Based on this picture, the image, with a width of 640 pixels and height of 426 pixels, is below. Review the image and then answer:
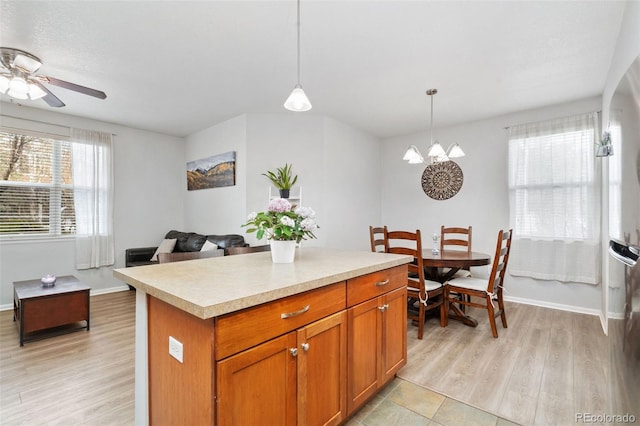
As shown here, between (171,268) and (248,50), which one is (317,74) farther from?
(171,268)

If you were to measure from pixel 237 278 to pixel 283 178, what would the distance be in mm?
2795

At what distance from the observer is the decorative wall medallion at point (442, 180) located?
453 centimetres

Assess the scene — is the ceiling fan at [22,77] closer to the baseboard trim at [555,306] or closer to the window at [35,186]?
the window at [35,186]

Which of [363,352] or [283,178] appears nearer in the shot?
[363,352]

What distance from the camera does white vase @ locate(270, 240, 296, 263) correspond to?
1.71 m

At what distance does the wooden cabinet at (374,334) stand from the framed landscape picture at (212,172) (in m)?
3.20

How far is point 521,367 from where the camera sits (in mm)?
2246

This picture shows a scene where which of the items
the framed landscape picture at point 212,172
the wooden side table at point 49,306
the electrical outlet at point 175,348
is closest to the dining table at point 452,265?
the electrical outlet at point 175,348

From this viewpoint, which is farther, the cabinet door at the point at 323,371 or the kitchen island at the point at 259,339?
the cabinet door at the point at 323,371

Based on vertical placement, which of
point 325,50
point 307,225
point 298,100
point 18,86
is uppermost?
point 325,50

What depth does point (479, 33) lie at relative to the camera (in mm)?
2275

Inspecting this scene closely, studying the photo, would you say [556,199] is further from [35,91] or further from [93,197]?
[93,197]

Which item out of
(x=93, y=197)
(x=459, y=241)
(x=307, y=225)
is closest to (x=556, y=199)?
(x=459, y=241)

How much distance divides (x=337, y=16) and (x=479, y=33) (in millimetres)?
1154
